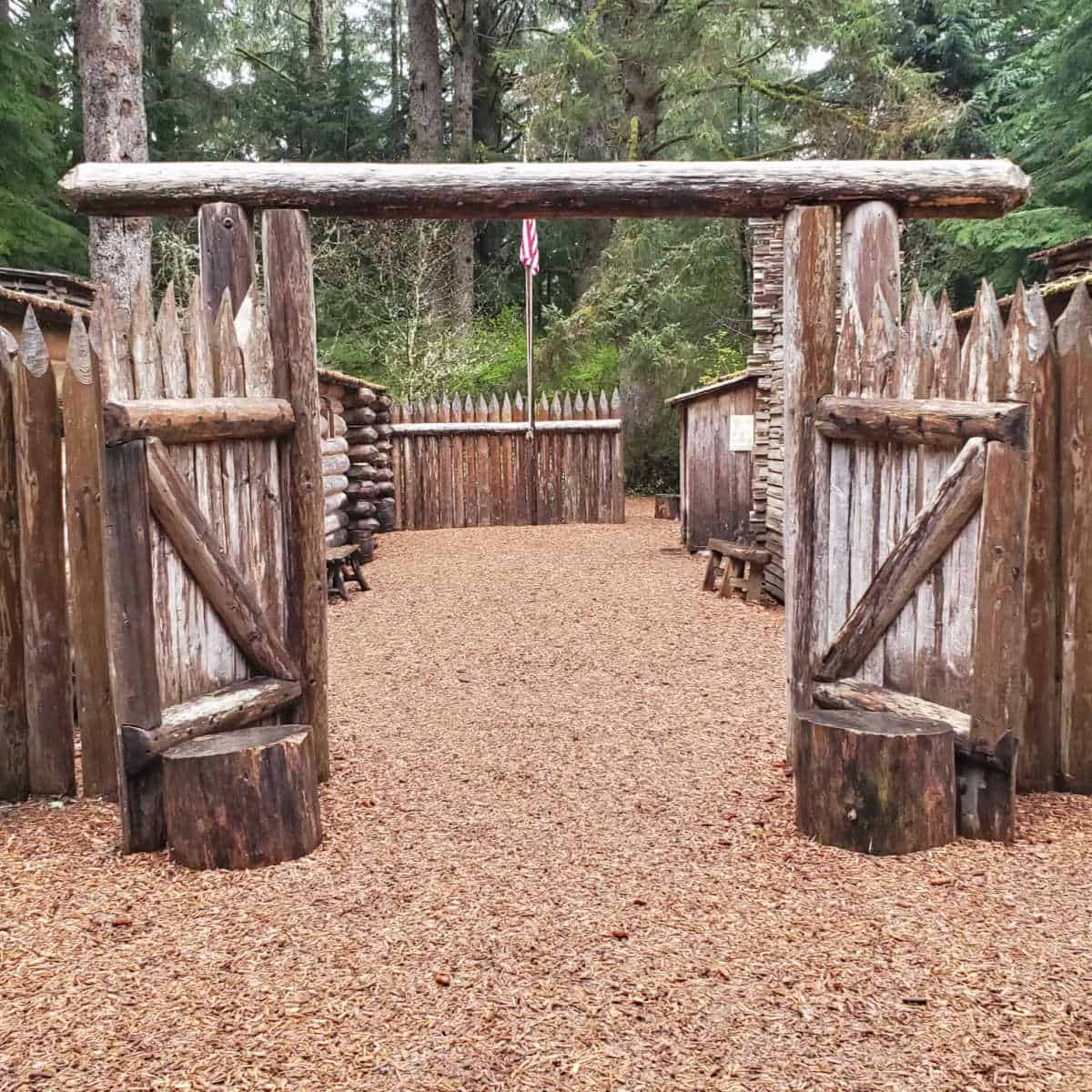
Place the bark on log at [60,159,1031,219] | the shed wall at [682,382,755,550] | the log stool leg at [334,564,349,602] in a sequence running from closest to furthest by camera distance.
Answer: the bark on log at [60,159,1031,219] → the log stool leg at [334,564,349,602] → the shed wall at [682,382,755,550]

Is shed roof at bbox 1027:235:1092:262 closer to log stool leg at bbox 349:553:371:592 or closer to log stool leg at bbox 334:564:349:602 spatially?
log stool leg at bbox 349:553:371:592

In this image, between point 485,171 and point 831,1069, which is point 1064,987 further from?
point 485,171

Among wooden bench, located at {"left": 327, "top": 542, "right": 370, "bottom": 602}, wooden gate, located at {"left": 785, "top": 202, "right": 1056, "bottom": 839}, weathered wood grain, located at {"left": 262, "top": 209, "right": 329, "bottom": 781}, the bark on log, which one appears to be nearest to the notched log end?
weathered wood grain, located at {"left": 262, "top": 209, "right": 329, "bottom": 781}

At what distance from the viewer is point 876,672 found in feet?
14.4

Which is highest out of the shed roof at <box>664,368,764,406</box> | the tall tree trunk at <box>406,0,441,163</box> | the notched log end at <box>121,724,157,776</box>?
A: the tall tree trunk at <box>406,0,441,163</box>

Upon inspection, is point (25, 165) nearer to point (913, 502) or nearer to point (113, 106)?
point (113, 106)

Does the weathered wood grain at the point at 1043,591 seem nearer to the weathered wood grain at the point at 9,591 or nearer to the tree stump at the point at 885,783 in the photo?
the tree stump at the point at 885,783

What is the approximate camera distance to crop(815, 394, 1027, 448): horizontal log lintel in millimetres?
3713

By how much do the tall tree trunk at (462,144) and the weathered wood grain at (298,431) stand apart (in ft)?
61.1

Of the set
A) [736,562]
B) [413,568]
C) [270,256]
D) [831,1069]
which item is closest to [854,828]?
[831,1069]

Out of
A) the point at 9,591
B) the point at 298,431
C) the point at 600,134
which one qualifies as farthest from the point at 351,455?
the point at 600,134

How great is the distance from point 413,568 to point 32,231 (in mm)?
9875

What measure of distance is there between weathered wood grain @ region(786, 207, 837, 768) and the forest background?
11.7 meters

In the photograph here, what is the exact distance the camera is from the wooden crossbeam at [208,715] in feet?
12.5
